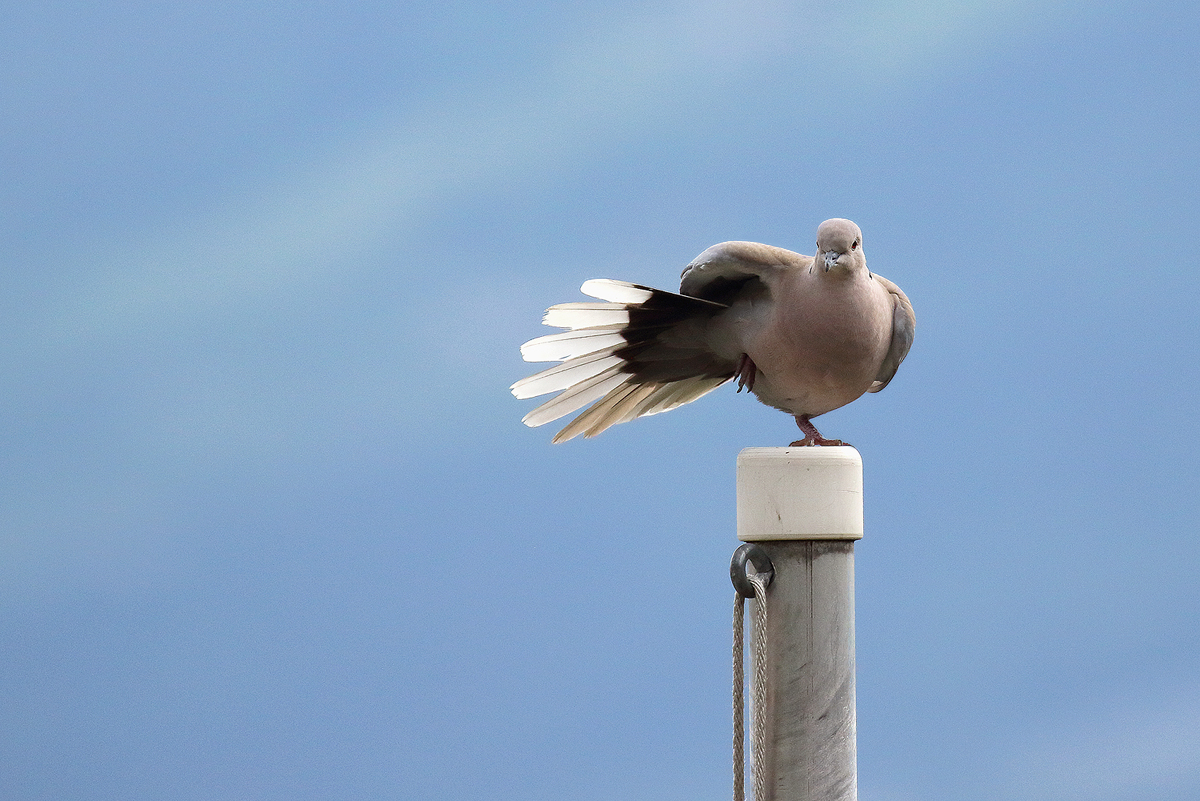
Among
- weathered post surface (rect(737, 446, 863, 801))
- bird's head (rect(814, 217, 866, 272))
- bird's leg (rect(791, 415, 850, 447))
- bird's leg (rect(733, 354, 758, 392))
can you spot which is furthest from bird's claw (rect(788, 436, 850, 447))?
bird's head (rect(814, 217, 866, 272))

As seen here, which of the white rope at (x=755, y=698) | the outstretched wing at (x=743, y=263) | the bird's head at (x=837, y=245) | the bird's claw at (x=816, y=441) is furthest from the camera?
the bird's claw at (x=816, y=441)

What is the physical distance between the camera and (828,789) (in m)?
2.34

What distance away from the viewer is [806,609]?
2.37m

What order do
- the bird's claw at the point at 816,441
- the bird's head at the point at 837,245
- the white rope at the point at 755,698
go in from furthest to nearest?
the bird's claw at the point at 816,441 → the bird's head at the point at 837,245 → the white rope at the point at 755,698

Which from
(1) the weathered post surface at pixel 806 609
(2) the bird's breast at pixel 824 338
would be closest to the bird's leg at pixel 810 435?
(2) the bird's breast at pixel 824 338

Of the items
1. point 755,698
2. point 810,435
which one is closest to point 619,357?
point 810,435

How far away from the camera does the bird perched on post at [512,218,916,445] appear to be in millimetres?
2518

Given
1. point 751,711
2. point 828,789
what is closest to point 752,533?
point 751,711

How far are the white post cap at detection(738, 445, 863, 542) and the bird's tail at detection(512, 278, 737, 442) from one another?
0.48 meters

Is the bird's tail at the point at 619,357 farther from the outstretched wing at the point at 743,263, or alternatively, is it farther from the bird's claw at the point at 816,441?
the bird's claw at the point at 816,441

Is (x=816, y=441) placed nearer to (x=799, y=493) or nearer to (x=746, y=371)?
(x=746, y=371)

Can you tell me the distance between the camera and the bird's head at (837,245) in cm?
244

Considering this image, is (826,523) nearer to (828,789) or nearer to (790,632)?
(790,632)

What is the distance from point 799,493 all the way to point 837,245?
0.56 meters
